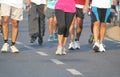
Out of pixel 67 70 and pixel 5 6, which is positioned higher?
pixel 5 6

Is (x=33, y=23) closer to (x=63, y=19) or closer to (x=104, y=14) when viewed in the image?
(x=104, y=14)

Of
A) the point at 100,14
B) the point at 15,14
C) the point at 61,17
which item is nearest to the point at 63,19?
the point at 61,17

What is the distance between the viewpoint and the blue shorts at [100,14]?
589 inches

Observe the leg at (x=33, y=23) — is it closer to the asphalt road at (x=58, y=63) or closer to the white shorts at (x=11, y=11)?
the asphalt road at (x=58, y=63)

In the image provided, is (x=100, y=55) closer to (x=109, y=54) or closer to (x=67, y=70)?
(x=109, y=54)

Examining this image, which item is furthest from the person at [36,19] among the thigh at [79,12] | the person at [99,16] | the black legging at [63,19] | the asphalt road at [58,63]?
the black legging at [63,19]

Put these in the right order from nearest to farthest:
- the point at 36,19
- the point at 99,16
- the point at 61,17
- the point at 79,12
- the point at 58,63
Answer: the point at 58,63 → the point at 61,17 → the point at 99,16 → the point at 79,12 → the point at 36,19

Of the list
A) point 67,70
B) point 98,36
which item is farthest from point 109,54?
point 67,70

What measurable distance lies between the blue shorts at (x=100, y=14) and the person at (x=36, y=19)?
6.61 ft

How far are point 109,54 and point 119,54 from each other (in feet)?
0.77

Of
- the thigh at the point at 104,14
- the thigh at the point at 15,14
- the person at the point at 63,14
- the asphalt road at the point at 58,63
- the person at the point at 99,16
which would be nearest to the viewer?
the asphalt road at the point at 58,63

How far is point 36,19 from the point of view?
1692 centimetres

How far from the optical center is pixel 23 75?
10125 millimetres

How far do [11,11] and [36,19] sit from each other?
2.85 metres
